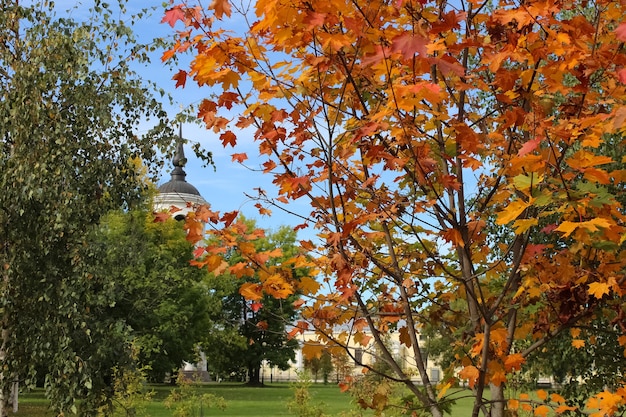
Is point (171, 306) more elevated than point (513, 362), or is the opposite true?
point (171, 306)

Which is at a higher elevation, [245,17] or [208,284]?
[208,284]

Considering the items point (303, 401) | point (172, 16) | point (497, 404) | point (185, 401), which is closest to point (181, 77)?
point (172, 16)

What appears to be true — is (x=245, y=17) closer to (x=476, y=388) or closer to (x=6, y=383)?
(x=476, y=388)

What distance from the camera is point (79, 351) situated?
23.5 ft

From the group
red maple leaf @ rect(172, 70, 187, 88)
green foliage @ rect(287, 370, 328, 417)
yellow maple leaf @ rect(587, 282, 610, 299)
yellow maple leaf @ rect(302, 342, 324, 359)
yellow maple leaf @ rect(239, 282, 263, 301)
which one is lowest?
green foliage @ rect(287, 370, 328, 417)

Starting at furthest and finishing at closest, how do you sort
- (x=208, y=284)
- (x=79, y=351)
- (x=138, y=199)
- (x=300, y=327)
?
(x=208, y=284) → (x=138, y=199) → (x=79, y=351) → (x=300, y=327)

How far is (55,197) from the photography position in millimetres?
6598

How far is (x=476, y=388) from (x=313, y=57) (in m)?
1.72

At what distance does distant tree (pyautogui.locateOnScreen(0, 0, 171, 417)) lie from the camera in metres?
6.58

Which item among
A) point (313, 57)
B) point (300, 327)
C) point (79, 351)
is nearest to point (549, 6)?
point (313, 57)

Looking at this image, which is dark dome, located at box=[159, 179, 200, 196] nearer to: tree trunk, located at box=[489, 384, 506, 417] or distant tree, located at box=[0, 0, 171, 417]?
distant tree, located at box=[0, 0, 171, 417]

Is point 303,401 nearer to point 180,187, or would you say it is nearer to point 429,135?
point 429,135

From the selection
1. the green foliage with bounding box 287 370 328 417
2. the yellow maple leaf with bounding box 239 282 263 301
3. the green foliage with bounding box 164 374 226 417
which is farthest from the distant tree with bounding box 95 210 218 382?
the yellow maple leaf with bounding box 239 282 263 301

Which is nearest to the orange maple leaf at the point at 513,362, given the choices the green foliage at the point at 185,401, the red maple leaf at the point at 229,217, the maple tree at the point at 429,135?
the maple tree at the point at 429,135
